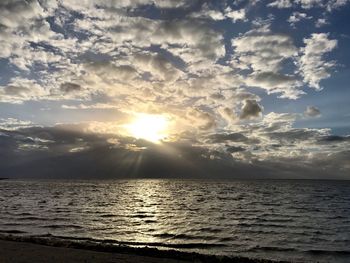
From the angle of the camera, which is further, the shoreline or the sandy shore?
the shoreline

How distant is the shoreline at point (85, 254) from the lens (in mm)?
20328

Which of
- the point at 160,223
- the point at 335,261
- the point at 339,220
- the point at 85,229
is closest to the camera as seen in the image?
the point at 335,261

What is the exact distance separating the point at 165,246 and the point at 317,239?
1404cm

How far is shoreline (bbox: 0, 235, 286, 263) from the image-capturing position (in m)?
20.3

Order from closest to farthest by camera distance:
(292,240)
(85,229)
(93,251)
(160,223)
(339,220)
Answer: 1. (93,251)
2. (292,240)
3. (85,229)
4. (160,223)
5. (339,220)

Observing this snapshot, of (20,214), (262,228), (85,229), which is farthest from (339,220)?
(20,214)

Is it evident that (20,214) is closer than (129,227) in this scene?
No

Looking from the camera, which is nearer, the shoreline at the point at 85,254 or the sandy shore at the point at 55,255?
the sandy shore at the point at 55,255

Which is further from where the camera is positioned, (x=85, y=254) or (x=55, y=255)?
(x=85, y=254)

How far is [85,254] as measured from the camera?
2191 centimetres

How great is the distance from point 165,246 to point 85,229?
35.2 feet

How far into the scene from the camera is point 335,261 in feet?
84.2

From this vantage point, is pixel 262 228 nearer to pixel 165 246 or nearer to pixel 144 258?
pixel 165 246

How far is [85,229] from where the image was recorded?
36.6 m
